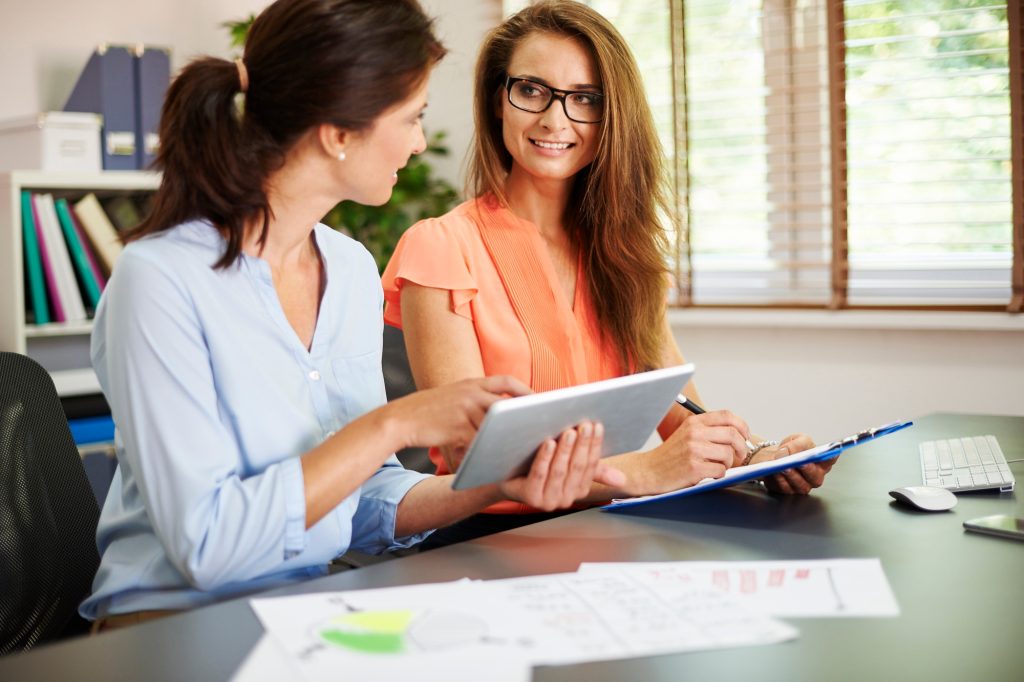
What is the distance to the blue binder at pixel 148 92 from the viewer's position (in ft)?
9.48

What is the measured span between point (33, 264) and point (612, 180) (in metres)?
1.73

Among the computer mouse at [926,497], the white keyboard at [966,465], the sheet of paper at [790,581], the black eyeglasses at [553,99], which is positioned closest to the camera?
the sheet of paper at [790,581]

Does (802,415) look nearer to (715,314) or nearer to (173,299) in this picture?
(715,314)

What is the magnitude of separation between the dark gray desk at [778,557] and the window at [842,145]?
1.27 meters

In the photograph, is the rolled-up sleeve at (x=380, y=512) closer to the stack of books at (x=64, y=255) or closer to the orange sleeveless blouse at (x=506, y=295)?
the orange sleeveless blouse at (x=506, y=295)

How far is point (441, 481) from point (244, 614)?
17.6 inches

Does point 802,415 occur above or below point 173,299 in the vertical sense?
below

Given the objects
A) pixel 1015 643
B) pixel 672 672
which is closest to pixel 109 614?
pixel 672 672

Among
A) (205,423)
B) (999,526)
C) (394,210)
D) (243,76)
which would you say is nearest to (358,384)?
(205,423)

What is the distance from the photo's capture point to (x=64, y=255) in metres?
2.80

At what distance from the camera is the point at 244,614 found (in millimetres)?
874

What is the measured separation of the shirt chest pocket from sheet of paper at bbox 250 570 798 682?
0.38 meters

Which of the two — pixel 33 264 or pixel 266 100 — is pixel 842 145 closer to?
pixel 266 100

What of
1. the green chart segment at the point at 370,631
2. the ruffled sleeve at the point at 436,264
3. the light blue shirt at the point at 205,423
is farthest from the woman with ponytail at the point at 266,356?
the ruffled sleeve at the point at 436,264
